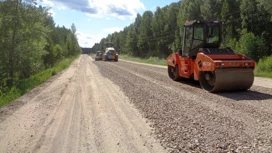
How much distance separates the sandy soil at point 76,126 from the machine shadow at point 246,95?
3.54 metres

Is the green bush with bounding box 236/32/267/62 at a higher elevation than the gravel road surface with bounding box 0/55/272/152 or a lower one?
higher

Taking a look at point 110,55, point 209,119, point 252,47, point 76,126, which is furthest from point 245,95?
point 110,55

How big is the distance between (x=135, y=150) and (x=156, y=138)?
28.1 inches

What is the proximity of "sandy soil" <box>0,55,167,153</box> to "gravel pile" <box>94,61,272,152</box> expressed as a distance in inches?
15.5

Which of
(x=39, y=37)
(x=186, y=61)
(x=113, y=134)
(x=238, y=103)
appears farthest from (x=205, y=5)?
(x=113, y=134)

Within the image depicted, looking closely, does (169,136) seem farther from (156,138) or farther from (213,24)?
(213,24)

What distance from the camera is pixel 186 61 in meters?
13.6

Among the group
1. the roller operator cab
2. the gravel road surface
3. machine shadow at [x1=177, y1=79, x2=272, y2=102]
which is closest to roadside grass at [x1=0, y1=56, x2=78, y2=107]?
the gravel road surface

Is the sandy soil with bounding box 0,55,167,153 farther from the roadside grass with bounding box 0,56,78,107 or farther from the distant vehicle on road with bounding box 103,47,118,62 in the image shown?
the distant vehicle on road with bounding box 103,47,118,62

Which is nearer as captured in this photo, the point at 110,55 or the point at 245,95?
the point at 245,95

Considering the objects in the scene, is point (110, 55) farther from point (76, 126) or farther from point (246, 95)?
point (76, 126)

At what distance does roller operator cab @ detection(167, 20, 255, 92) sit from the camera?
1051 cm

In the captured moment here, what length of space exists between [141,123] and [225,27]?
4317 cm

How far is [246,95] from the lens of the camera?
10172 millimetres
